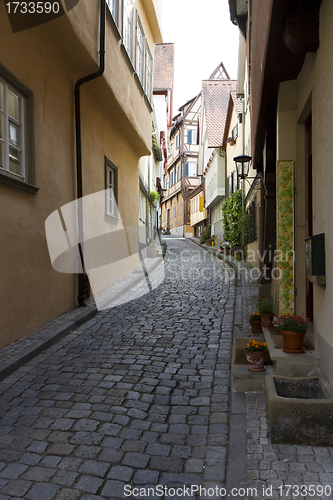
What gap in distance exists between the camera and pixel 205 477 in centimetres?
264

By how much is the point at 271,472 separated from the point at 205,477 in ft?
1.39

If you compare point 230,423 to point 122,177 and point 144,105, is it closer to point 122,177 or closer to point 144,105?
point 122,177

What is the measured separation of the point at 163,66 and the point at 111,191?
21.7m

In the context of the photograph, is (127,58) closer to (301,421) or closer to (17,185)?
(17,185)

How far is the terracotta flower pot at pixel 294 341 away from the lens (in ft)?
12.2

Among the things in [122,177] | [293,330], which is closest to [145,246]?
[122,177]

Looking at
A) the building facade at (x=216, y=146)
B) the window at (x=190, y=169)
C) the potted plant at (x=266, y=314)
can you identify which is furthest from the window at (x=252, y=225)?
the window at (x=190, y=169)

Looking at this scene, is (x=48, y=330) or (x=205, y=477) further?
(x=48, y=330)

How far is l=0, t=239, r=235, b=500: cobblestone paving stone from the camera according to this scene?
2.63 metres

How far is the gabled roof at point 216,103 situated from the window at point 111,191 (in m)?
17.7

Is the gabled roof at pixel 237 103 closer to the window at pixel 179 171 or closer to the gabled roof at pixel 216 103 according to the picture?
the gabled roof at pixel 216 103

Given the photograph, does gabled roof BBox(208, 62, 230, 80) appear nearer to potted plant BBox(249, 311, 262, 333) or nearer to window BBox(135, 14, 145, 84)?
window BBox(135, 14, 145, 84)

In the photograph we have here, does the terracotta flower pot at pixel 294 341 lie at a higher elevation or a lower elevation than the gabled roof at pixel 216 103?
lower

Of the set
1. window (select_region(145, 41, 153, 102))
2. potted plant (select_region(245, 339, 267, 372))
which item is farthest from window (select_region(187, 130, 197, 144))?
potted plant (select_region(245, 339, 267, 372))
